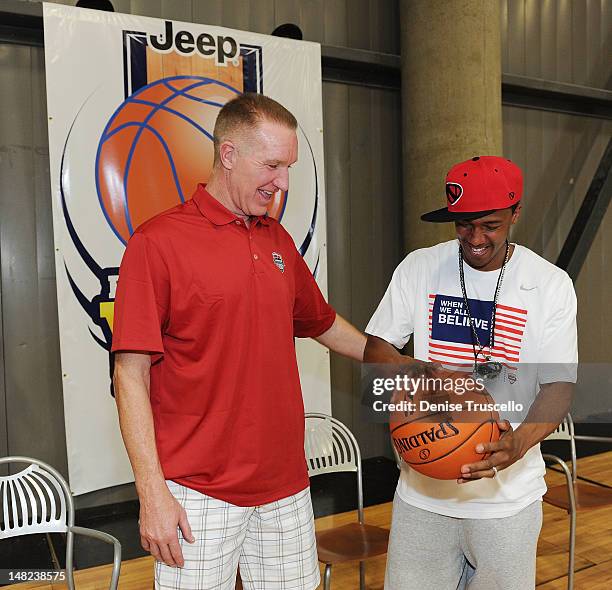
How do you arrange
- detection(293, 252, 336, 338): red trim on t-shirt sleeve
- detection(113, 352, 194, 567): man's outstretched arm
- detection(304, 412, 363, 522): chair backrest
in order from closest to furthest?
1. detection(113, 352, 194, 567): man's outstretched arm
2. detection(293, 252, 336, 338): red trim on t-shirt sleeve
3. detection(304, 412, 363, 522): chair backrest

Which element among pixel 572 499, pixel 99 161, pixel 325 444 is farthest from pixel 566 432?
pixel 99 161

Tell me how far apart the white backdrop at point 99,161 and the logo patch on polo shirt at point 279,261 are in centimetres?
227

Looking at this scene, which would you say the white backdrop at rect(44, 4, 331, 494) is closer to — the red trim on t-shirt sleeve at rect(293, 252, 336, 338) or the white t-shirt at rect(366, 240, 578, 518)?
the red trim on t-shirt sleeve at rect(293, 252, 336, 338)

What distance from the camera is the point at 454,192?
1.78 m

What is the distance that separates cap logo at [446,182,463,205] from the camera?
1761mm

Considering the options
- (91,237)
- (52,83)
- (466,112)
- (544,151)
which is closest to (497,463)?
(91,237)

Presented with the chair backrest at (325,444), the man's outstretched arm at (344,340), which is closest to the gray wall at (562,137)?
the chair backrest at (325,444)

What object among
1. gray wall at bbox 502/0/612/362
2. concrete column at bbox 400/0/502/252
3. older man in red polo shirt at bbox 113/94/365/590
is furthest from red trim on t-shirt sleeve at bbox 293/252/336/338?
gray wall at bbox 502/0/612/362

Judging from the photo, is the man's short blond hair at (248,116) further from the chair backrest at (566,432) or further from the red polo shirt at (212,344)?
the chair backrest at (566,432)

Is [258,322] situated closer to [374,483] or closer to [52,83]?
[52,83]

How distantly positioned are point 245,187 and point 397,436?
72 centimetres

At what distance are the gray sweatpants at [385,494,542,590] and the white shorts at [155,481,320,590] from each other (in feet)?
0.80

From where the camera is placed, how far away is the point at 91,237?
3.82m

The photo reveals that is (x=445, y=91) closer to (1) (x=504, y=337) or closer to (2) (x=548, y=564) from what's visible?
(2) (x=548, y=564)
